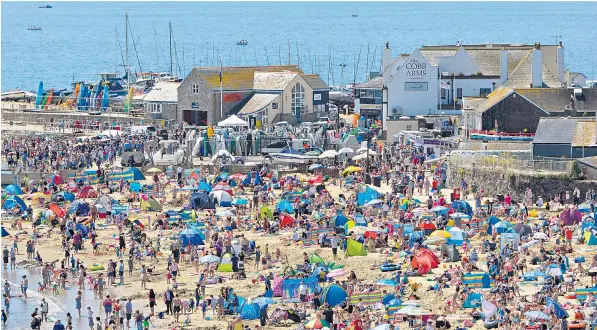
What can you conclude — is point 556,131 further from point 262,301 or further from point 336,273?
point 262,301

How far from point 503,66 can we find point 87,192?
85.6ft

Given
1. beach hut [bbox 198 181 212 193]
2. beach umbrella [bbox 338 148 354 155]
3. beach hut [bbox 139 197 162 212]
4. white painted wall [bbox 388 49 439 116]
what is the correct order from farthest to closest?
white painted wall [bbox 388 49 439 116]
beach umbrella [bbox 338 148 354 155]
beach hut [bbox 198 181 212 193]
beach hut [bbox 139 197 162 212]

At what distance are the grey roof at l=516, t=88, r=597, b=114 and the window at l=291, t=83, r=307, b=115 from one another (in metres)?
16.6

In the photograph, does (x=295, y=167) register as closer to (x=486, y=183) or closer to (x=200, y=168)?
(x=200, y=168)

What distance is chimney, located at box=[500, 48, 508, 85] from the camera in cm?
7088

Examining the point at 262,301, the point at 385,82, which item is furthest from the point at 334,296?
the point at 385,82

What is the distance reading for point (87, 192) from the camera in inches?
2196

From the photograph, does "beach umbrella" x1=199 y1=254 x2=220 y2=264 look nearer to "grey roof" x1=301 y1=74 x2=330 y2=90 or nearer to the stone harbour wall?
the stone harbour wall

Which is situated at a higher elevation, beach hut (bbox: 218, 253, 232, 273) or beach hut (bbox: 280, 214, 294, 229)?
beach hut (bbox: 280, 214, 294, 229)

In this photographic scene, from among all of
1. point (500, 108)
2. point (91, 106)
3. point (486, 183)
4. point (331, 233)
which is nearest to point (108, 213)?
point (331, 233)

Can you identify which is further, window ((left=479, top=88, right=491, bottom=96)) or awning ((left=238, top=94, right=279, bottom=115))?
awning ((left=238, top=94, right=279, bottom=115))

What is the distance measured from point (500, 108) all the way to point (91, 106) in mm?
31161

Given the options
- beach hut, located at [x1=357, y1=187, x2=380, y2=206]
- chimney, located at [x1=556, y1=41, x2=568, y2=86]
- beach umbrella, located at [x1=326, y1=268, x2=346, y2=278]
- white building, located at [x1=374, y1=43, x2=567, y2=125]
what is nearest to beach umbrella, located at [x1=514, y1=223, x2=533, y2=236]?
beach umbrella, located at [x1=326, y1=268, x2=346, y2=278]

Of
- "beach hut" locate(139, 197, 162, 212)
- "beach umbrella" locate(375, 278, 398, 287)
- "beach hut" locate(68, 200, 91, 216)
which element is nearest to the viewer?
"beach umbrella" locate(375, 278, 398, 287)
